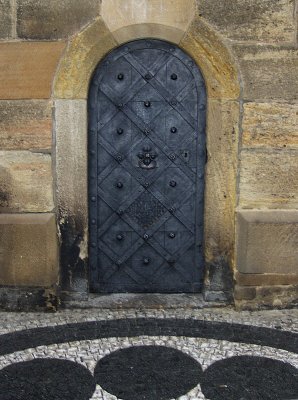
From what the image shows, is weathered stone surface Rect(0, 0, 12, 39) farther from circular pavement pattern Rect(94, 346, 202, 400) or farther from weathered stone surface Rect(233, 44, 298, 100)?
circular pavement pattern Rect(94, 346, 202, 400)

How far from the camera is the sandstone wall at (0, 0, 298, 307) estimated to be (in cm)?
386

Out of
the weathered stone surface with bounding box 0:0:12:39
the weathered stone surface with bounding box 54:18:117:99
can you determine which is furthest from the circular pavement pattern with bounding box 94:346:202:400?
the weathered stone surface with bounding box 0:0:12:39

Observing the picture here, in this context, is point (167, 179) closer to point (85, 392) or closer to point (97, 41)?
point (97, 41)

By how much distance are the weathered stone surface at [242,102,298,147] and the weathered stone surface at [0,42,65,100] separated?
1390mm

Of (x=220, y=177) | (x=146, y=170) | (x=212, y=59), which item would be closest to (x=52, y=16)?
(x=212, y=59)

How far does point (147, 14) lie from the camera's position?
389 centimetres

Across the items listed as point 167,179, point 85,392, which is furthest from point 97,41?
point 85,392

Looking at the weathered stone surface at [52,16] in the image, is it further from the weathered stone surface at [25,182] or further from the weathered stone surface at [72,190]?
the weathered stone surface at [25,182]

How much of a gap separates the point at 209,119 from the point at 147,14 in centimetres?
86

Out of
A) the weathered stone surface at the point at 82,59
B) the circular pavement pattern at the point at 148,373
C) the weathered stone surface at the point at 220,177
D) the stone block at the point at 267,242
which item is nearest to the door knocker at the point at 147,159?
the weathered stone surface at the point at 220,177

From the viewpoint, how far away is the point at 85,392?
9.32 ft

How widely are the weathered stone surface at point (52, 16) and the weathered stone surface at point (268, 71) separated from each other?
106 centimetres

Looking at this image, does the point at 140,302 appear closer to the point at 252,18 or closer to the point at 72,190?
the point at 72,190

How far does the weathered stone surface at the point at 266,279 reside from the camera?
404cm
